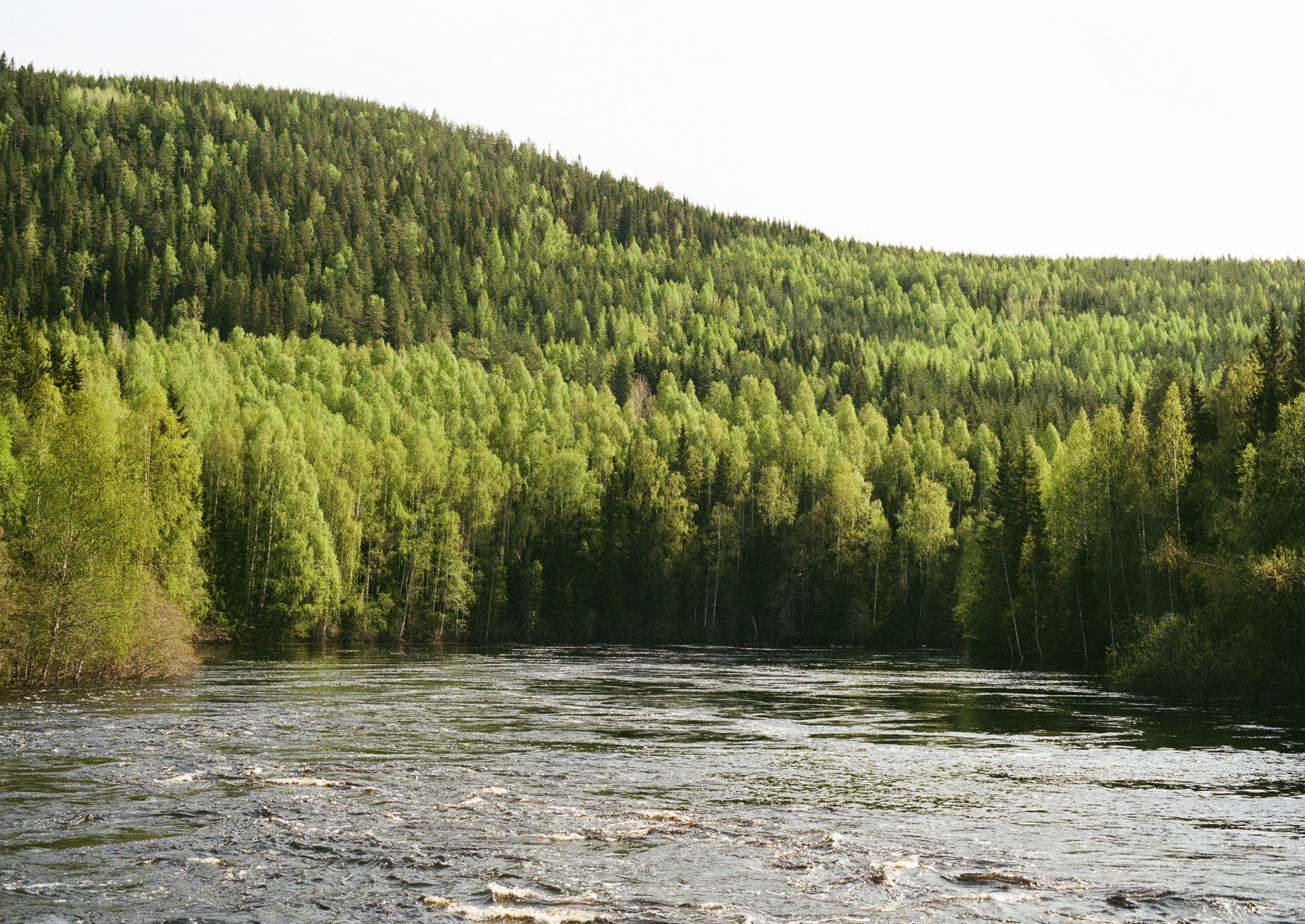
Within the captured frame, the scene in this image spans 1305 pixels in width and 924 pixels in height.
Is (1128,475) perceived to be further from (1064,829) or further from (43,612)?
(43,612)

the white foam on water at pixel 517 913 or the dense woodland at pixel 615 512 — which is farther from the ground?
the dense woodland at pixel 615 512

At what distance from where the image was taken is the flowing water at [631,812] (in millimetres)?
18031

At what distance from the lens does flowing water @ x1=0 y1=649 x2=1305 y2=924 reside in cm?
1803

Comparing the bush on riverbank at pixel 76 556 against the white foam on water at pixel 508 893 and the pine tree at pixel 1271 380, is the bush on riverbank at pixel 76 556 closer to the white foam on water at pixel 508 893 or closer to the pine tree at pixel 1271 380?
the white foam on water at pixel 508 893

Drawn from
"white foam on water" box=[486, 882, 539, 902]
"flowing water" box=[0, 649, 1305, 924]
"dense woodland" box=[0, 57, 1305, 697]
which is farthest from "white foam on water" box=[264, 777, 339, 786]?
"dense woodland" box=[0, 57, 1305, 697]

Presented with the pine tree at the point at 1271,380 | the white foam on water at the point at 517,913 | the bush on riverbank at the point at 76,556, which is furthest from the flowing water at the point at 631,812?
the pine tree at the point at 1271,380

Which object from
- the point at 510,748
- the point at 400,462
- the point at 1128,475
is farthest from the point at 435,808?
the point at 400,462

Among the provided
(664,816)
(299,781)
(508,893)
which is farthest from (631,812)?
(299,781)

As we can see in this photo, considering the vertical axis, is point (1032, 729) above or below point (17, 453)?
below

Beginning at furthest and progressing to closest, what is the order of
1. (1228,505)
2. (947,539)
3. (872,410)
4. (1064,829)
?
(872,410) → (947,539) → (1228,505) → (1064,829)

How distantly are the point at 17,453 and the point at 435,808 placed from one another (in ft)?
143

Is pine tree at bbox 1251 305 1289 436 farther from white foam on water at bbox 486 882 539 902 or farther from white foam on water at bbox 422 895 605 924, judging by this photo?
white foam on water at bbox 422 895 605 924

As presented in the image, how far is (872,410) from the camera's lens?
6895 inches

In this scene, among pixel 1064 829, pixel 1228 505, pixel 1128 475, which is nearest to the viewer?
pixel 1064 829
